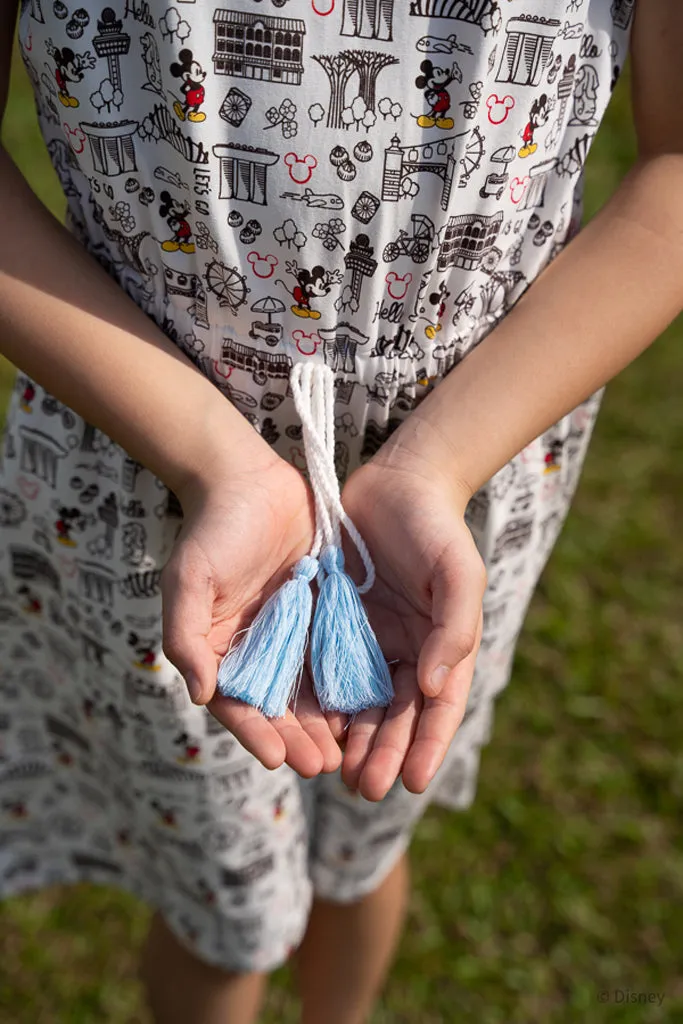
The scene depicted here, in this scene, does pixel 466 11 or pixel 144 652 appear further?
pixel 144 652

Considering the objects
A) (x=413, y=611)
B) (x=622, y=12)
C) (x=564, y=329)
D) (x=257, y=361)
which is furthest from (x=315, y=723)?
(x=622, y=12)

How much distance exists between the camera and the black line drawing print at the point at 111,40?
907mm

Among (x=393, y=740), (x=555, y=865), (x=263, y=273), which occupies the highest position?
(x=263, y=273)

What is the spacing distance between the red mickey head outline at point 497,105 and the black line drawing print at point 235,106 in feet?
0.75

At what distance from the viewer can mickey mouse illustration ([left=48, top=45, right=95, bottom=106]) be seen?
3.01 ft

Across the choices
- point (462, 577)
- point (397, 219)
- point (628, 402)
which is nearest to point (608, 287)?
point (397, 219)

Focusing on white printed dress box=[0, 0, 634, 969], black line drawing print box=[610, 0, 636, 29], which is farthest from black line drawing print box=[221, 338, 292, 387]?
black line drawing print box=[610, 0, 636, 29]

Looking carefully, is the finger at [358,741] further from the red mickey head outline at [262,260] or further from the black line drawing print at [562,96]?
the black line drawing print at [562,96]

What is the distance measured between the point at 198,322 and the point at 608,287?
1.47 feet

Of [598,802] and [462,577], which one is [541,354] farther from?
[598,802]

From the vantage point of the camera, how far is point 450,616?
0.93 m

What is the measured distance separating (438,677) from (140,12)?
674mm

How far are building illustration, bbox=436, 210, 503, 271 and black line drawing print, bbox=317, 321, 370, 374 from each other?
0.37ft

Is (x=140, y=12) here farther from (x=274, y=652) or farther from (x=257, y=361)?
A: (x=274, y=652)
